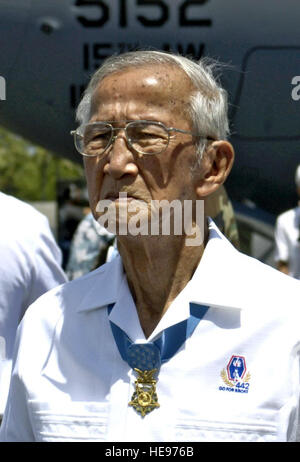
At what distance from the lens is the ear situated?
5.39 ft

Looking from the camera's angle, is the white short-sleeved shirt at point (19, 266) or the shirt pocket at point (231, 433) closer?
the shirt pocket at point (231, 433)

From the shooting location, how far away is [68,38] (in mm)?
4914

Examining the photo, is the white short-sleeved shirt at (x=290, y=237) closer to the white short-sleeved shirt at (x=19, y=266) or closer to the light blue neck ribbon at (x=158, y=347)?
the white short-sleeved shirt at (x=19, y=266)

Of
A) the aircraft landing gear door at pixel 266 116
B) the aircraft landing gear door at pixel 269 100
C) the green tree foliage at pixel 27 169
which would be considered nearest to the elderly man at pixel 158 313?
the aircraft landing gear door at pixel 266 116

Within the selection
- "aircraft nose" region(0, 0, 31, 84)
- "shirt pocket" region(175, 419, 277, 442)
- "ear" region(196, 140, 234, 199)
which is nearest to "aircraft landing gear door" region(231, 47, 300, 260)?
"aircraft nose" region(0, 0, 31, 84)

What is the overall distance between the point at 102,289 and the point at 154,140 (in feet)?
1.12

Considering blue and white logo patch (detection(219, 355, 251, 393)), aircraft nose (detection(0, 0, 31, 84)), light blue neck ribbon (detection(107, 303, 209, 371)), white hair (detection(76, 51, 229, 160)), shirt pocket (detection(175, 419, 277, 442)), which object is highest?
aircraft nose (detection(0, 0, 31, 84))

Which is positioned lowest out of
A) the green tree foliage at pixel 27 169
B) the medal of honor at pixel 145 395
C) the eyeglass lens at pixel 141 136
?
the green tree foliage at pixel 27 169

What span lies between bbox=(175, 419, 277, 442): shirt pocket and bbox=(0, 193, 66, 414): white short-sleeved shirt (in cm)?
94

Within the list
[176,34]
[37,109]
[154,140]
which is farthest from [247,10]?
[154,140]

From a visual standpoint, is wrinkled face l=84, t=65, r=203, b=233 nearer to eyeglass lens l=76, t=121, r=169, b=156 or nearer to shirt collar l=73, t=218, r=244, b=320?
eyeglass lens l=76, t=121, r=169, b=156

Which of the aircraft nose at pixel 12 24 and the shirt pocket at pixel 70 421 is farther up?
the aircraft nose at pixel 12 24

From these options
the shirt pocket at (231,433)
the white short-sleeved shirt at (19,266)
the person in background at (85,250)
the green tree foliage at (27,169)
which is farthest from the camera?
the green tree foliage at (27,169)

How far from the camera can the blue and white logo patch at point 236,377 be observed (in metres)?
Result: 1.46
